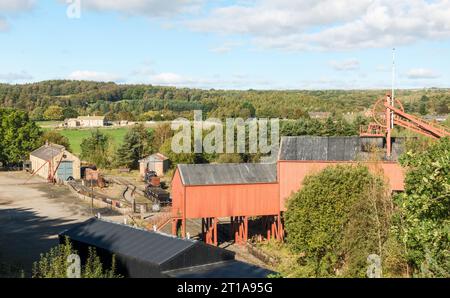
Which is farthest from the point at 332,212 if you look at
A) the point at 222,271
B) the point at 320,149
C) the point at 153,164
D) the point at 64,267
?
the point at 153,164

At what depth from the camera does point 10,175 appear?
7225 cm

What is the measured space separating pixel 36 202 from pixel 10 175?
22.8 metres

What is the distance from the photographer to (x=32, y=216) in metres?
45.2

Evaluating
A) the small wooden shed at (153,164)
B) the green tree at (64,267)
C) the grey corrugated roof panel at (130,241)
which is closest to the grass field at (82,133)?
the small wooden shed at (153,164)

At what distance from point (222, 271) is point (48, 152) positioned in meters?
52.8

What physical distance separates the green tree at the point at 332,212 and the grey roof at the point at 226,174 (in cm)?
814

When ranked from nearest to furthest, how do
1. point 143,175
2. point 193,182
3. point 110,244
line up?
point 110,244
point 193,182
point 143,175

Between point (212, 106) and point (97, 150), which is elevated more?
point (212, 106)

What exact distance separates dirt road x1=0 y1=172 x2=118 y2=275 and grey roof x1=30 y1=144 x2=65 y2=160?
3.12 m

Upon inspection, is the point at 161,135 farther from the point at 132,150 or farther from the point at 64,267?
the point at 64,267

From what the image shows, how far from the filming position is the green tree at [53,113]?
6314 inches

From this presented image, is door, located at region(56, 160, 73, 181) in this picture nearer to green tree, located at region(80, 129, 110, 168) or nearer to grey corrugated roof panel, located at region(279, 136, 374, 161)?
green tree, located at region(80, 129, 110, 168)
